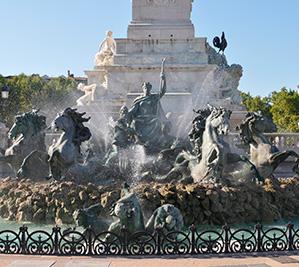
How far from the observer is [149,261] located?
841 cm

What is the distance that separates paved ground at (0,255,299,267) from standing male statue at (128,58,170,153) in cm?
1039

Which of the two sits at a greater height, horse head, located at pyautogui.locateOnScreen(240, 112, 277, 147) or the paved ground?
horse head, located at pyautogui.locateOnScreen(240, 112, 277, 147)

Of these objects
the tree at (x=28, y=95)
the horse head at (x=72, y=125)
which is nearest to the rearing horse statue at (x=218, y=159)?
the horse head at (x=72, y=125)

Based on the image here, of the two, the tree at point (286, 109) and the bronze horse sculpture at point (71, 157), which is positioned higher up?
the tree at point (286, 109)

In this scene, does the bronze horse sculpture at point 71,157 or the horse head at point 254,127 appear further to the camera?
the horse head at point 254,127

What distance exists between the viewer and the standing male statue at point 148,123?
18969 mm

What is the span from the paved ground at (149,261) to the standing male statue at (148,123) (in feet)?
34.1

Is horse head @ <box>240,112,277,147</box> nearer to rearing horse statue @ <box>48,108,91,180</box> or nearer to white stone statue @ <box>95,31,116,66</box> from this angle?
rearing horse statue @ <box>48,108,91,180</box>

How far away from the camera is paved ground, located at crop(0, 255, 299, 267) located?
8133mm

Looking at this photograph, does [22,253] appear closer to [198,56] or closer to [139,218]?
[139,218]

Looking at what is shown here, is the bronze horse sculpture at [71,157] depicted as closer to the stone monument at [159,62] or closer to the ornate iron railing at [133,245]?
the ornate iron railing at [133,245]

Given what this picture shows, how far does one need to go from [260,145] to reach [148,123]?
4307 millimetres

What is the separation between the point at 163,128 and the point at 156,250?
10973 mm

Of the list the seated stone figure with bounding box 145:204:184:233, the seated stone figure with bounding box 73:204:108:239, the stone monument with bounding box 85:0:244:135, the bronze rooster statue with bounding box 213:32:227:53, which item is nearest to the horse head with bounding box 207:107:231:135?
the seated stone figure with bounding box 145:204:184:233
